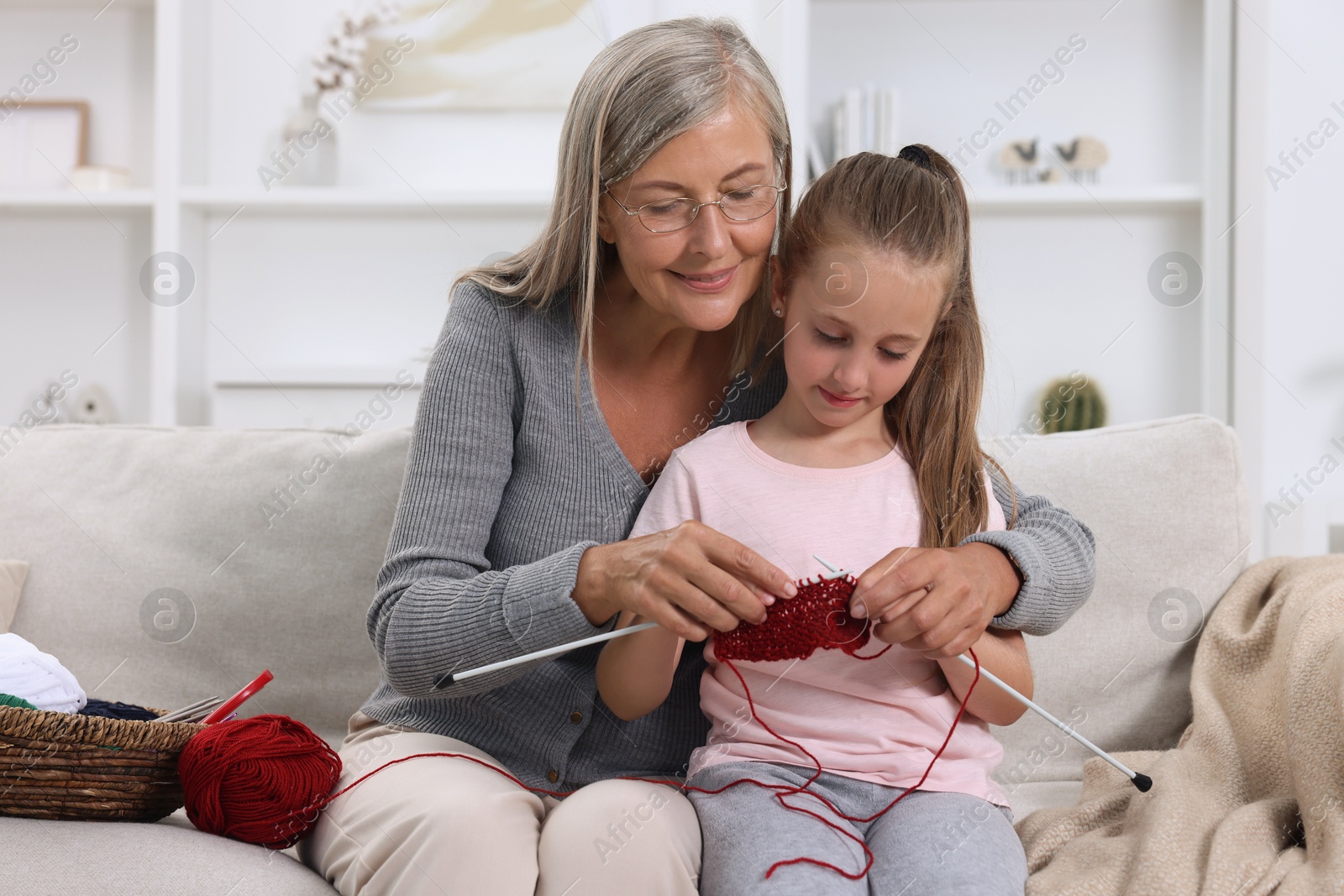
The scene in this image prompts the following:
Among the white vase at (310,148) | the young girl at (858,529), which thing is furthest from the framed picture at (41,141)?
the young girl at (858,529)

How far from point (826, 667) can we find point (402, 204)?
6.70ft

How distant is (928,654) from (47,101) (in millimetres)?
2971

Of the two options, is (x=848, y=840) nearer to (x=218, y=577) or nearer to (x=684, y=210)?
(x=684, y=210)

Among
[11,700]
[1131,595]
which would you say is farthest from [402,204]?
[1131,595]

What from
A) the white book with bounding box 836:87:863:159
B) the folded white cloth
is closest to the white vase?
the white book with bounding box 836:87:863:159

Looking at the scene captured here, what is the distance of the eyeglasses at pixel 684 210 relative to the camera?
1151 millimetres

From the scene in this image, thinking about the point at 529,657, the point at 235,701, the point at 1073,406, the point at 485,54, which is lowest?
the point at 235,701

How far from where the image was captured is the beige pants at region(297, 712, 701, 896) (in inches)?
37.3

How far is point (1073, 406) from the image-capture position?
2.81m

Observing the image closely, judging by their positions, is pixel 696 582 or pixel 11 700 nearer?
pixel 696 582

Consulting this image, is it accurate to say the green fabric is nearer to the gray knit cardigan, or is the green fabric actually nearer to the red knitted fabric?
the gray knit cardigan

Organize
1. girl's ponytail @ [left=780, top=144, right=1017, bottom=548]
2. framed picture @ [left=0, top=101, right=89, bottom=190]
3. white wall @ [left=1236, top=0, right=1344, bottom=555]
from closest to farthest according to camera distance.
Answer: girl's ponytail @ [left=780, top=144, right=1017, bottom=548], white wall @ [left=1236, top=0, right=1344, bottom=555], framed picture @ [left=0, top=101, right=89, bottom=190]

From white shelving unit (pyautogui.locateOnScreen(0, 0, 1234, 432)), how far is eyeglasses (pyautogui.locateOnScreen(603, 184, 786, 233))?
152 centimetres

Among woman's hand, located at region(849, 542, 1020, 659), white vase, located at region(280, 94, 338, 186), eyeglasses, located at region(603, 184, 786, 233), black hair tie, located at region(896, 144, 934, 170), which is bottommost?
woman's hand, located at region(849, 542, 1020, 659)
